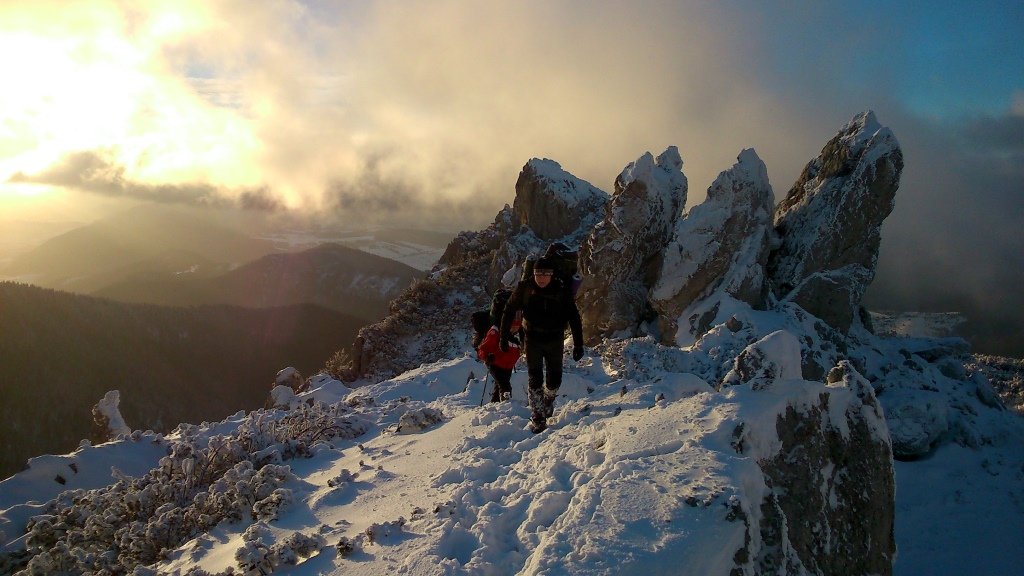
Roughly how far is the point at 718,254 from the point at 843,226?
3953 millimetres

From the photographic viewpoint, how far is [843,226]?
16422mm

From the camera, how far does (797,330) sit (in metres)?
14.8

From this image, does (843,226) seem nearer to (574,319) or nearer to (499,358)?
(499,358)

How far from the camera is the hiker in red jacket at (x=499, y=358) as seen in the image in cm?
926

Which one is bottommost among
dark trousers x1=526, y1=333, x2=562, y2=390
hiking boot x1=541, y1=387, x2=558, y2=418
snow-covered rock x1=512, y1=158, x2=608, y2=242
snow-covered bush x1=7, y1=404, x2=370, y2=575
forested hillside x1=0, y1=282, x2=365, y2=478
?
forested hillside x1=0, y1=282, x2=365, y2=478

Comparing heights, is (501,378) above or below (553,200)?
below

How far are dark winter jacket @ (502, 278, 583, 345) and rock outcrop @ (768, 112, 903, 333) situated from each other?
11629mm

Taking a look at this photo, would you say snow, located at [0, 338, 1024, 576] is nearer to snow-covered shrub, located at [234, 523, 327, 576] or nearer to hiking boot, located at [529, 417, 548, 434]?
snow-covered shrub, located at [234, 523, 327, 576]

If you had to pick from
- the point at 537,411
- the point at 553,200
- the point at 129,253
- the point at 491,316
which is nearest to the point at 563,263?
the point at 537,411

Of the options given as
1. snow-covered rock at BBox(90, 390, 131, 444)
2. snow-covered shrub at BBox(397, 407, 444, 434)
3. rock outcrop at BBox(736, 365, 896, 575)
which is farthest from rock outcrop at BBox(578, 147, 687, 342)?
snow-covered rock at BBox(90, 390, 131, 444)

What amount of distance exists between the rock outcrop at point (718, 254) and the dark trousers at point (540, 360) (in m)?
9.11

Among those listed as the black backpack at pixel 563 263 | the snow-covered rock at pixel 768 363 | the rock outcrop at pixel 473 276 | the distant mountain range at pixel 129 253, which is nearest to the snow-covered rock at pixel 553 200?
the rock outcrop at pixel 473 276

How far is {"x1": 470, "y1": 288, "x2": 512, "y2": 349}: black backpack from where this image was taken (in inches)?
367

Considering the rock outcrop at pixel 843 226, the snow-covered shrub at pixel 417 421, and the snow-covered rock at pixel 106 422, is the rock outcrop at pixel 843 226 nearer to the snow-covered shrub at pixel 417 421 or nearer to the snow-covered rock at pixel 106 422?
the snow-covered shrub at pixel 417 421
